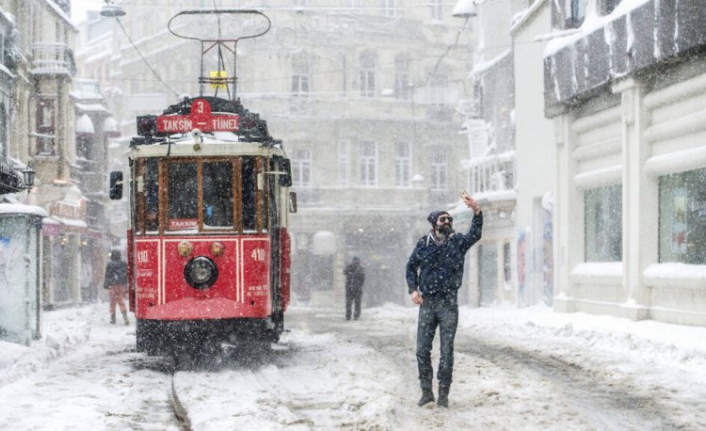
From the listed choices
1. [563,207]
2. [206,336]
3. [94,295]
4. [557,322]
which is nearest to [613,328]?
[557,322]

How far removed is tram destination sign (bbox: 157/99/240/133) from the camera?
1510 cm

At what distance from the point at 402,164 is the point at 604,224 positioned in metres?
30.5

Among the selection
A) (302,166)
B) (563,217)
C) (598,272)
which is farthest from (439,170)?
(598,272)

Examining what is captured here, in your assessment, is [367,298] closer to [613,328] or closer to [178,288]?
[613,328]

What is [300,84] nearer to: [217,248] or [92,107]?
[92,107]

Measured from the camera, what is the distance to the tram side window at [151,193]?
1480 centimetres

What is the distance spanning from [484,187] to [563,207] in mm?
14084

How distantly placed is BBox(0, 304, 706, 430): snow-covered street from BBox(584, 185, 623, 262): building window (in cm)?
241

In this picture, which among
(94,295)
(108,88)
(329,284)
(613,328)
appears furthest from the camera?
A: (108,88)

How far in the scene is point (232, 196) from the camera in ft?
48.4

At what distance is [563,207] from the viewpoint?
24.4 m

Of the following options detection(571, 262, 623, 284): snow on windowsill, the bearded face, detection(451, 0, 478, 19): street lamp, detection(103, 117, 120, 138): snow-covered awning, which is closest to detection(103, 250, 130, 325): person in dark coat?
detection(571, 262, 623, 284): snow on windowsill

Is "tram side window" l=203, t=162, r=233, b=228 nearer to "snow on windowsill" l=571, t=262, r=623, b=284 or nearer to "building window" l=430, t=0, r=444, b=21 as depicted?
"snow on windowsill" l=571, t=262, r=623, b=284

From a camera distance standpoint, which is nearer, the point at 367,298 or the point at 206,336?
the point at 206,336
